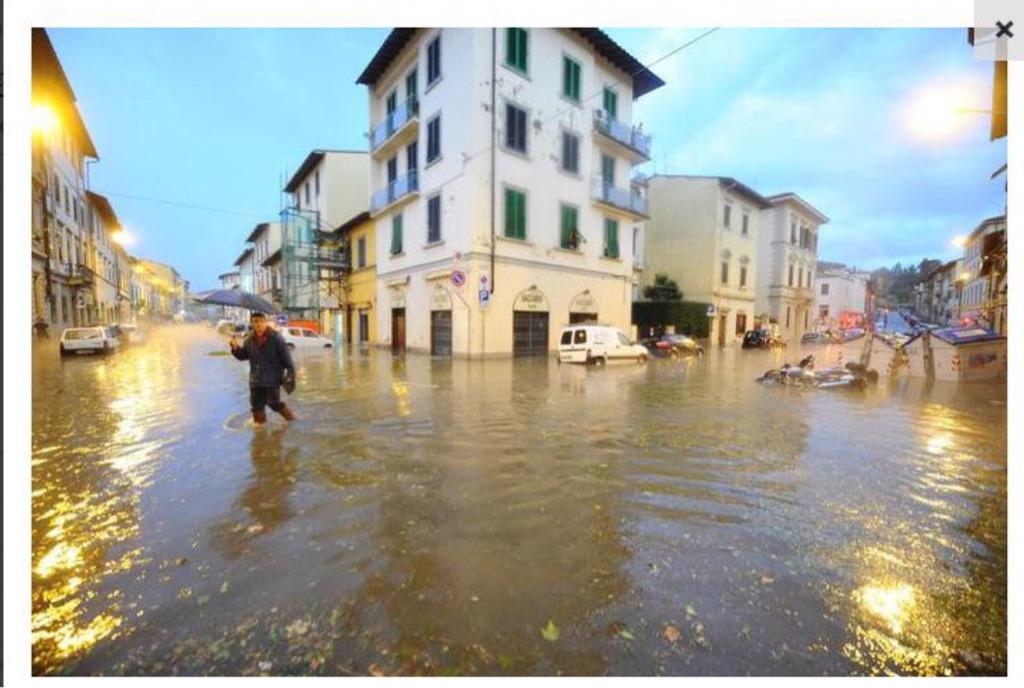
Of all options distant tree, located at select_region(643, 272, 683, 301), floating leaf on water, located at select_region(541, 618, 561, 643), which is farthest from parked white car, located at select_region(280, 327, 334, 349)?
floating leaf on water, located at select_region(541, 618, 561, 643)

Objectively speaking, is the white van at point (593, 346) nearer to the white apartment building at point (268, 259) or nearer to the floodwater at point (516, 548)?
the floodwater at point (516, 548)

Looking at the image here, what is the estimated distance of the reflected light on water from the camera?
234 cm

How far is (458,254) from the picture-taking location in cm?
1803

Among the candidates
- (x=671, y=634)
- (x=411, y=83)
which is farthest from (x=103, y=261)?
(x=671, y=634)

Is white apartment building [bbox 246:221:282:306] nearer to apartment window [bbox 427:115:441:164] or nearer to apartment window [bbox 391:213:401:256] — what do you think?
apartment window [bbox 391:213:401:256]

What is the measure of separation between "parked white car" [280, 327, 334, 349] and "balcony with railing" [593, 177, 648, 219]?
16108 millimetres

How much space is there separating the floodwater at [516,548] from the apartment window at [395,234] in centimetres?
1677

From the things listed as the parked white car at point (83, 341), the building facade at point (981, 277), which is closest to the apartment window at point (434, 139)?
the parked white car at point (83, 341)

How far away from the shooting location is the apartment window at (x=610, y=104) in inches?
860

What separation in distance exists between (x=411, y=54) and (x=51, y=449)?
20.8 metres

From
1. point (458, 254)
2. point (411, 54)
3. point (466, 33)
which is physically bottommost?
point (458, 254)

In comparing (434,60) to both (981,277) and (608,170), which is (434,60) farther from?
(981,277)
